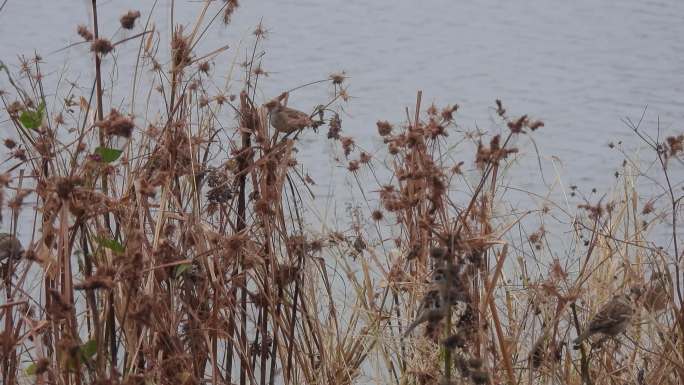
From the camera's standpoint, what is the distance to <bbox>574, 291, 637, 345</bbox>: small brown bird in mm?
1836

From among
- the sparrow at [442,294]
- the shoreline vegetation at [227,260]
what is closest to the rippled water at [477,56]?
the shoreline vegetation at [227,260]

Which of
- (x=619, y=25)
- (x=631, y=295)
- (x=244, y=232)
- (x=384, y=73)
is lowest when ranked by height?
(x=631, y=295)

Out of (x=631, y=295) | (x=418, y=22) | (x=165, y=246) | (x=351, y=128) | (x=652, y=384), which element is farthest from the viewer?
(x=418, y=22)

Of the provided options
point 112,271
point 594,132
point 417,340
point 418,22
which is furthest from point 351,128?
point 112,271

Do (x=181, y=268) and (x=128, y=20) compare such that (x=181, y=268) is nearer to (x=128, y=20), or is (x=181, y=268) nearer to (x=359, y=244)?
(x=128, y=20)

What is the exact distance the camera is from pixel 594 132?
17.1 feet

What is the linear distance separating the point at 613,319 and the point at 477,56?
4.49m

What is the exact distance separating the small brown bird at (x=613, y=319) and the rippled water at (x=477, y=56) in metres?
2.63

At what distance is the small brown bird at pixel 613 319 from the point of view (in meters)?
1.84

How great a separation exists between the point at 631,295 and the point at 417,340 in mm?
490

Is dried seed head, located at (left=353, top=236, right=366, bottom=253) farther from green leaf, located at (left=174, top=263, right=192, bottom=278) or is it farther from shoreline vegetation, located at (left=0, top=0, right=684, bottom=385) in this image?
green leaf, located at (left=174, top=263, right=192, bottom=278)

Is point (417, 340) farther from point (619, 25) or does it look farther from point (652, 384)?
→ point (619, 25)

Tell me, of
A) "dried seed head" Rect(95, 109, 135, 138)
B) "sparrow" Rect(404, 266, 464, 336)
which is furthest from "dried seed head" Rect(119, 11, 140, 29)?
"sparrow" Rect(404, 266, 464, 336)

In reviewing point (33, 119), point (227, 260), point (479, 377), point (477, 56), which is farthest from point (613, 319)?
point (477, 56)
